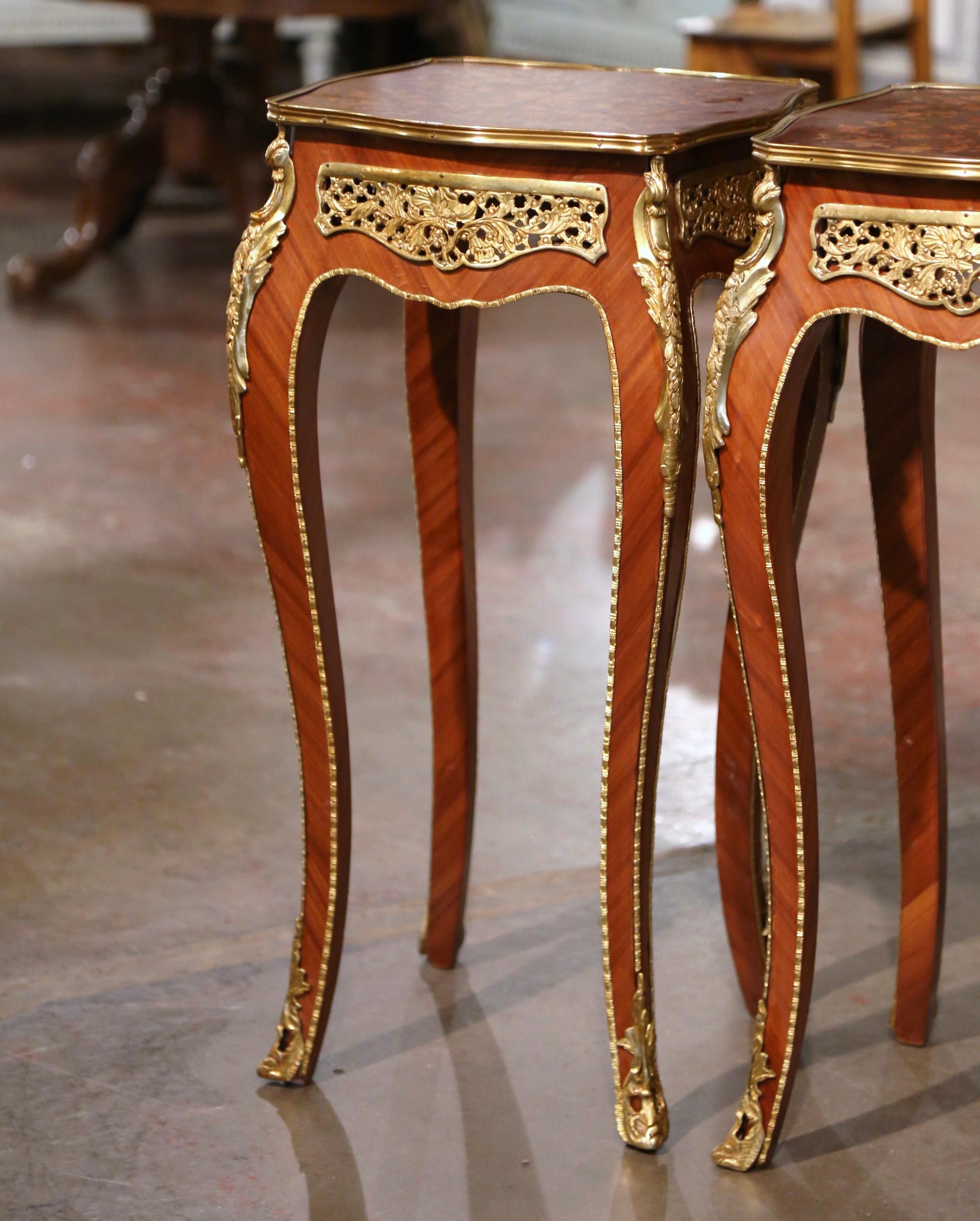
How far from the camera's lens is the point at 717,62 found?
14.3 ft

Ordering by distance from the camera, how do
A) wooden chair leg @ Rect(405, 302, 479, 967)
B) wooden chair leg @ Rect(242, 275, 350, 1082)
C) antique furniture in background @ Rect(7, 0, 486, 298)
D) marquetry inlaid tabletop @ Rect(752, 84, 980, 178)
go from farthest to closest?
1. antique furniture in background @ Rect(7, 0, 486, 298)
2. wooden chair leg @ Rect(405, 302, 479, 967)
3. wooden chair leg @ Rect(242, 275, 350, 1082)
4. marquetry inlaid tabletop @ Rect(752, 84, 980, 178)

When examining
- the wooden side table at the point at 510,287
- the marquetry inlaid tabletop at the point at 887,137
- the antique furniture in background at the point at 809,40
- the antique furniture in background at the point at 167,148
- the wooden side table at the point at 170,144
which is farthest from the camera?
the wooden side table at the point at 170,144

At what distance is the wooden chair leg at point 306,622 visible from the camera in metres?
1.25

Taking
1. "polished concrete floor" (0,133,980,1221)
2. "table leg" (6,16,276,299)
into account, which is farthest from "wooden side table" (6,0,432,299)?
"polished concrete floor" (0,133,980,1221)

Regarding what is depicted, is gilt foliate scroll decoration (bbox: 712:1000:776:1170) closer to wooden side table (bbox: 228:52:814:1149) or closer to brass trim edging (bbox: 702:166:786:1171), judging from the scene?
wooden side table (bbox: 228:52:814:1149)

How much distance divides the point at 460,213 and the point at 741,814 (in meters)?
0.64

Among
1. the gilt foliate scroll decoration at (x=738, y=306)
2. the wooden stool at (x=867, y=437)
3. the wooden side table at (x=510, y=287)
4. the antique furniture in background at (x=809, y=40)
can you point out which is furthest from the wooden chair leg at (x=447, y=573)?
the antique furniture in background at (x=809, y=40)

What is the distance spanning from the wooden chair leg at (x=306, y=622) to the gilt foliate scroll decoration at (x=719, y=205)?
280mm

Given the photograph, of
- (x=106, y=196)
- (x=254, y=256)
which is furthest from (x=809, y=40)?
(x=254, y=256)

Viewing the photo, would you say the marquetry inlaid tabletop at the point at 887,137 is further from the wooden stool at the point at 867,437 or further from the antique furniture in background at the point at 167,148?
the antique furniture in background at the point at 167,148

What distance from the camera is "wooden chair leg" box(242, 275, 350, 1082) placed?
125cm

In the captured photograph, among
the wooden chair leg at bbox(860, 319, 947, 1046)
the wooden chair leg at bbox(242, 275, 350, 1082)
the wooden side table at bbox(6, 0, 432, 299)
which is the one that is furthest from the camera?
the wooden side table at bbox(6, 0, 432, 299)

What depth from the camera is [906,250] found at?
1.04m

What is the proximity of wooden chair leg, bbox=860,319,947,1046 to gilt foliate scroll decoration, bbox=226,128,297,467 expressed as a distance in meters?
0.49
